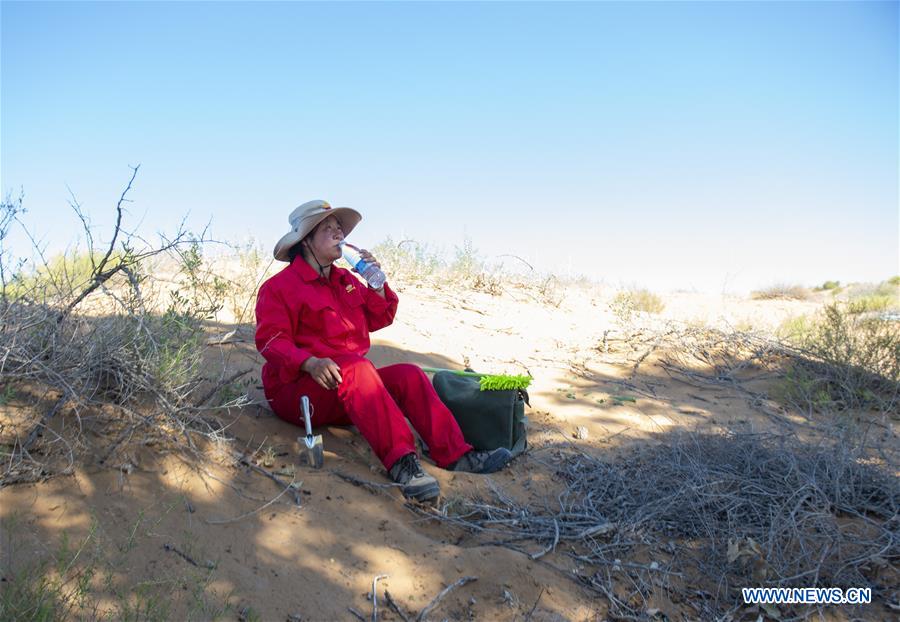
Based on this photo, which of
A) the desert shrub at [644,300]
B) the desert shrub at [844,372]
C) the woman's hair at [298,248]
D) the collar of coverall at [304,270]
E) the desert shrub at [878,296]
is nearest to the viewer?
the collar of coverall at [304,270]

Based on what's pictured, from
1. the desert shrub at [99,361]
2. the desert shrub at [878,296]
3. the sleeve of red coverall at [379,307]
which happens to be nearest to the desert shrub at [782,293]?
the desert shrub at [878,296]

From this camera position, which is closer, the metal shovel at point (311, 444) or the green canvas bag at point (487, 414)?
the metal shovel at point (311, 444)

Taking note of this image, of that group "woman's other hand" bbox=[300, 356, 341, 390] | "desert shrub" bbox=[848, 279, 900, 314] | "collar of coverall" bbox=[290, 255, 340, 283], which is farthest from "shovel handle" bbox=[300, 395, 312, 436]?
"desert shrub" bbox=[848, 279, 900, 314]

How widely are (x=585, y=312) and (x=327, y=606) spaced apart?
697 centimetres

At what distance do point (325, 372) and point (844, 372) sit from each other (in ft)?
16.4

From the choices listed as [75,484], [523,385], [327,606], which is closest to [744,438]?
[523,385]

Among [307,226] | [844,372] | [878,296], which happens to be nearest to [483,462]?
[307,226]

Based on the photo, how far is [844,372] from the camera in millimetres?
6328

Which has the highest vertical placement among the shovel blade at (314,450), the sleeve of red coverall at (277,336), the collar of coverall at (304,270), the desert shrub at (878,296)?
the collar of coverall at (304,270)

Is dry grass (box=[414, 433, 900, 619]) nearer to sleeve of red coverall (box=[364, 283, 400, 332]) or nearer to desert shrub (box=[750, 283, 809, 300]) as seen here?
sleeve of red coverall (box=[364, 283, 400, 332])

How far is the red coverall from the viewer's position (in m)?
3.75

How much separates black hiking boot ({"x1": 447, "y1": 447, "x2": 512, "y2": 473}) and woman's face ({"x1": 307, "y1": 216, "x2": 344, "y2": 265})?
143 cm

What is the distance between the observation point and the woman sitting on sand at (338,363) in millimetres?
3742

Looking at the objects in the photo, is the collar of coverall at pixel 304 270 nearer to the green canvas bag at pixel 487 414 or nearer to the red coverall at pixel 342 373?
the red coverall at pixel 342 373
